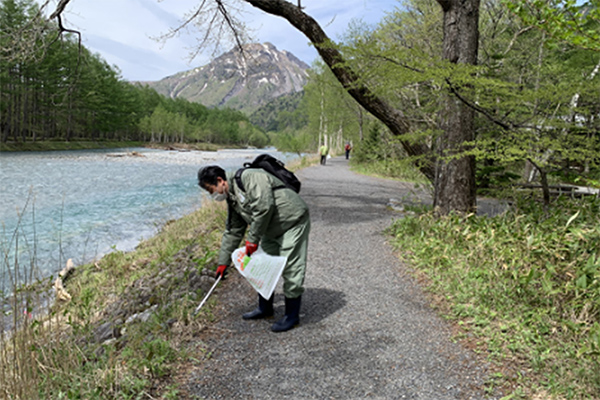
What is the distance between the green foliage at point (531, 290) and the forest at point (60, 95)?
7.57 metres

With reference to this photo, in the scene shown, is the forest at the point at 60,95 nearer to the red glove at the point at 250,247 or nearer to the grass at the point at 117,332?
the grass at the point at 117,332

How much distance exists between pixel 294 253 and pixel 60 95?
6.90m

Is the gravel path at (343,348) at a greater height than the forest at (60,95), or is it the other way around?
the forest at (60,95)

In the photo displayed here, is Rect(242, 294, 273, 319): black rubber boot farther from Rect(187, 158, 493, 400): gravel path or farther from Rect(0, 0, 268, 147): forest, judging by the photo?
Rect(0, 0, 268, 147): forest

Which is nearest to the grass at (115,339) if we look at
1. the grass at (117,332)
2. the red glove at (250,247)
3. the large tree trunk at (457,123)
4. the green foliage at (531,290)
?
the grass at (117,332)

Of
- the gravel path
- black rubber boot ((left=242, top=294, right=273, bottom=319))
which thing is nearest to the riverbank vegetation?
the gravel path

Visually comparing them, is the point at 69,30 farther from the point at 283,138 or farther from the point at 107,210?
the point at 283,138

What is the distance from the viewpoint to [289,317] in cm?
337

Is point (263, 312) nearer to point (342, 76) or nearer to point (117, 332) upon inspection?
point (117, 332)

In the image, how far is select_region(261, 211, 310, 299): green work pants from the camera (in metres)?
3.18

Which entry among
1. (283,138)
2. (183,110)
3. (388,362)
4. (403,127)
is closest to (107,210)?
(403,127)

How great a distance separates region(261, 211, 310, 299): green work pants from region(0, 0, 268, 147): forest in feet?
21.1

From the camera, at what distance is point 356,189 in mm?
12820

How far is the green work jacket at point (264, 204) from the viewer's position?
9.73ft
